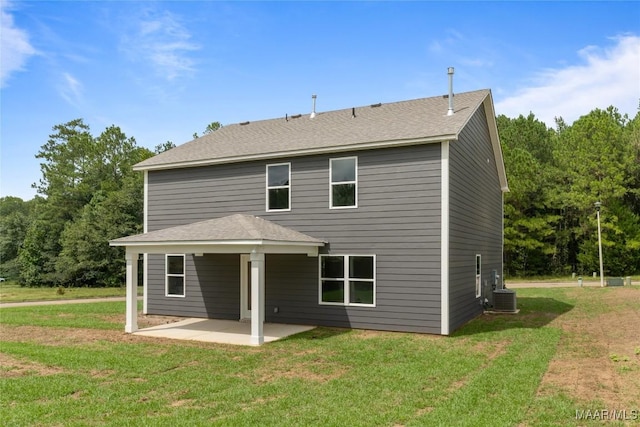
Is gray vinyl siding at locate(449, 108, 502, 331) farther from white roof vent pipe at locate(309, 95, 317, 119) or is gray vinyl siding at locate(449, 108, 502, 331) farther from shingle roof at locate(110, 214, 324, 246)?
white roof vent pipe at locate(309, 95, 317, 119)

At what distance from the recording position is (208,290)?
1439 centimetres

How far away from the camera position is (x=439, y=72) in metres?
14.3

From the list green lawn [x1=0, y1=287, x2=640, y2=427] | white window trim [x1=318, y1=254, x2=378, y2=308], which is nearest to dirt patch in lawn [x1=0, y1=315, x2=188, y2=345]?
green lawn [x1=0, y1=287, x2=640, y2=427]

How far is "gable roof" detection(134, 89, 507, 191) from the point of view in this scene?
12188 millimetres

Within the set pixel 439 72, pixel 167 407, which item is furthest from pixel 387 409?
pixel 439 72

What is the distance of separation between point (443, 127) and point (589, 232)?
90.6 ft

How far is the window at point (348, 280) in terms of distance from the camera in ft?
40.2

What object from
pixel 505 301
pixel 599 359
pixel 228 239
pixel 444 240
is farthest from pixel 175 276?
pixel 599 359

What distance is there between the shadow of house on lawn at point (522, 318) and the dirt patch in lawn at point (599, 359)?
0.48 meters

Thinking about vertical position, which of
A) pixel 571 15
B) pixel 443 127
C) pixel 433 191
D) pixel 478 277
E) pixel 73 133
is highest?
pixel 73 133

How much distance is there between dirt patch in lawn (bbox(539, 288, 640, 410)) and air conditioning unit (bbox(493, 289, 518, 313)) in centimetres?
146

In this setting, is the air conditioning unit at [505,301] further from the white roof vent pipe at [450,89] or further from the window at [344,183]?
the window at [344,183]

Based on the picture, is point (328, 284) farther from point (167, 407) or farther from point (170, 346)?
point (167, 407)

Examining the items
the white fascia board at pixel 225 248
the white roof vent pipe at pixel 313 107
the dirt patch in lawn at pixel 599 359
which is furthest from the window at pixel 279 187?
the dirt patch in lawn at pixel 599 359
